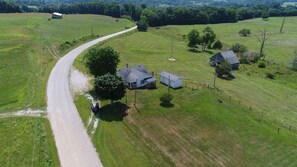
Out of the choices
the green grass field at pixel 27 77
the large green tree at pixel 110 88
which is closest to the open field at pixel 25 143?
the green grass field at pixel 27 77

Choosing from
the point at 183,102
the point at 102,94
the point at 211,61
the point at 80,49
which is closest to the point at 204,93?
the point at 183,102

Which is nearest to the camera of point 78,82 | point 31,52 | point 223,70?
point 78,82

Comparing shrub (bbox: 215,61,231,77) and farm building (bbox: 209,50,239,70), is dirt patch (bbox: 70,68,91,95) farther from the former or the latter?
farm building (bbox: 209,50,239,70)

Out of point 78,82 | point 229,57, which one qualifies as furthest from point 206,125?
point 229,57

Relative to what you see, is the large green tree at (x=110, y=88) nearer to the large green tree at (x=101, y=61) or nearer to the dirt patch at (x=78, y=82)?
the large green tree at (x=101, y=61)

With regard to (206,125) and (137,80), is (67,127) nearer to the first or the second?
(137,80)

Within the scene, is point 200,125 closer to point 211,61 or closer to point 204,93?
point 204,93
